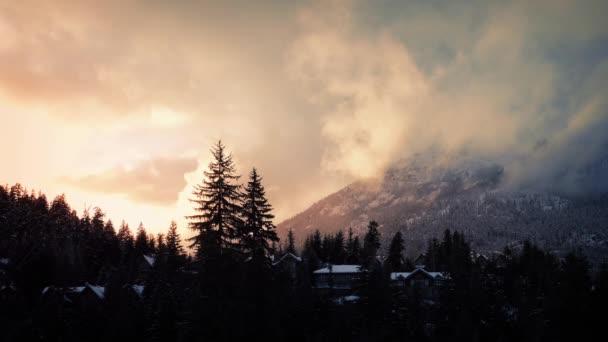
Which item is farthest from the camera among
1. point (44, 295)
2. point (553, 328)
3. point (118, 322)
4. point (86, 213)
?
point (86, 213)

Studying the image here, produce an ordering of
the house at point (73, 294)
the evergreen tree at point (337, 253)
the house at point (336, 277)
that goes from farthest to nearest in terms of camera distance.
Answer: the evergreen tree at point (337, 253), the house at point (336, 277), the house at point (73, 294)

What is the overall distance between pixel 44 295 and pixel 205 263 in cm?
4767

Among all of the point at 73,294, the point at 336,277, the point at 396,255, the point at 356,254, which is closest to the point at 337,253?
the point at 356,254

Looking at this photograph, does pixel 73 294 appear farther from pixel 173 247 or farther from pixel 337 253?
pixel 337 253

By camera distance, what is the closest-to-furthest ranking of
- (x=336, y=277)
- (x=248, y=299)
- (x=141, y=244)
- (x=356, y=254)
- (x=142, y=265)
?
(x=248, y=299) → (x=336, y=277) → (x=142, y=265) → (x=141, y=244) → (x=356, y=254)

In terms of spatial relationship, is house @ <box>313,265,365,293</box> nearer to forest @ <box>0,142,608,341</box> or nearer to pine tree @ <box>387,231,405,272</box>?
forest @ <box>0,142,608,341</box>

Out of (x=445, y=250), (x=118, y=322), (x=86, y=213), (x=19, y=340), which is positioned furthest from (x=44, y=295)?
(x=445, y=250)

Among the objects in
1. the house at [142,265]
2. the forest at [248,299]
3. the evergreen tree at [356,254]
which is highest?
the evergreen tree at [356,254]

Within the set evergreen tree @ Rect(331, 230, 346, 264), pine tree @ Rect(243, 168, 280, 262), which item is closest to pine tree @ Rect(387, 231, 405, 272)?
evergreen tree @ Rect(331, 230, 346, 264)

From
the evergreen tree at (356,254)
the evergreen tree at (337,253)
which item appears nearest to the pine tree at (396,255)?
the evergreen tree at (356,254)

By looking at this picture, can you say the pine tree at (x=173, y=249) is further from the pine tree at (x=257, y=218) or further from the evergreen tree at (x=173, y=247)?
the pine tree at (x=257, y=218)

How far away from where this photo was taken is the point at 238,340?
22453 mm

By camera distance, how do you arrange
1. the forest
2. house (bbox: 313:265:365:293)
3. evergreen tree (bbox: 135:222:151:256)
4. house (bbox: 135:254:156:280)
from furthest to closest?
evergreen tree (bbox: 135:222:151:256) → house (bbox: 313:265:365:293) → house (bbox: 135:254:156:280) → the forest

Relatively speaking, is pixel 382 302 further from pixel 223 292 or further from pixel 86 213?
pixel 86 213
